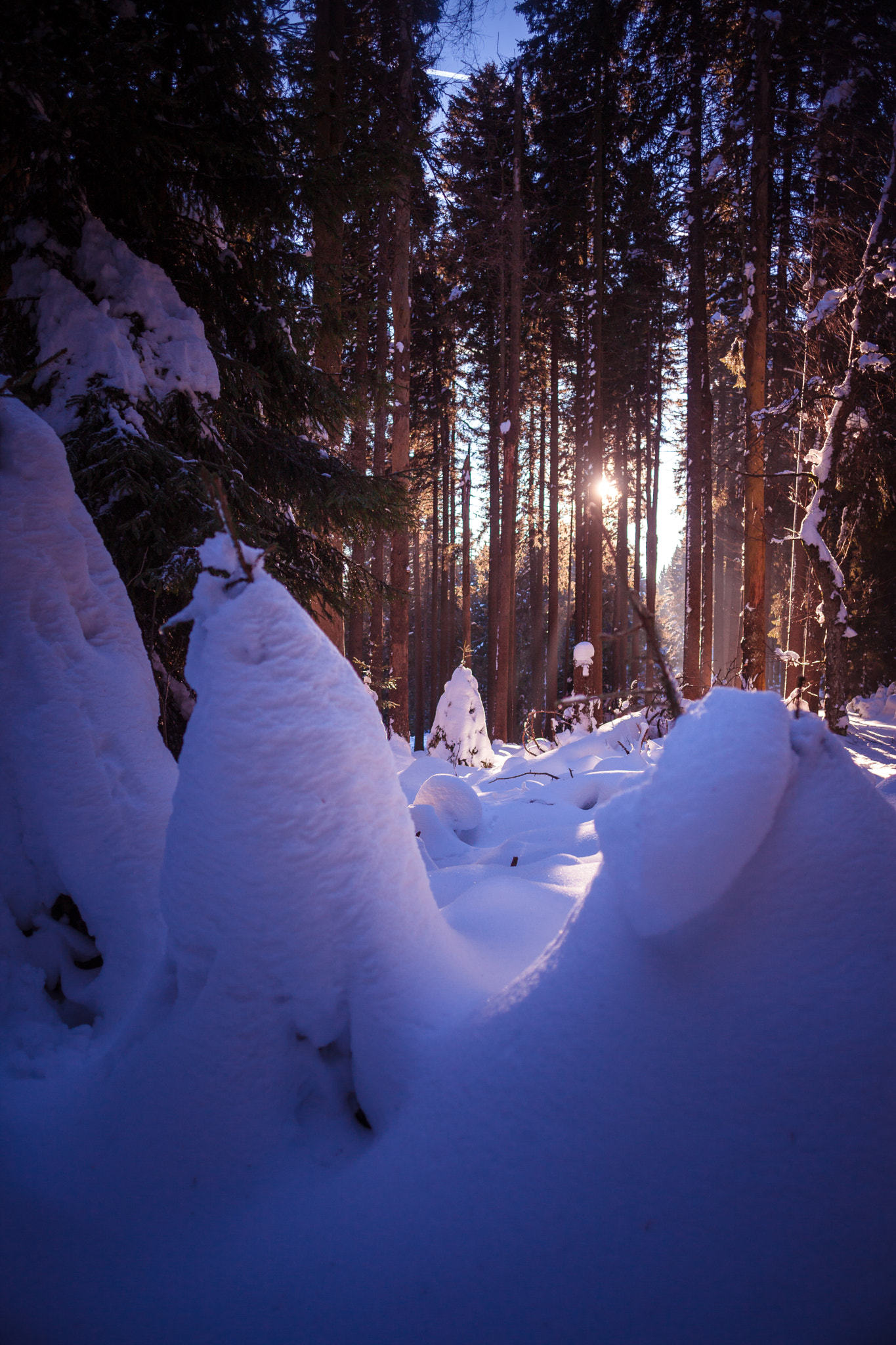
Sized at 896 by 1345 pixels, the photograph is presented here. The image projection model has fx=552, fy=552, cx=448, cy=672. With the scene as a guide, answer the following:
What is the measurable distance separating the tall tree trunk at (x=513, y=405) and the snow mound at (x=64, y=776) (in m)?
10.3

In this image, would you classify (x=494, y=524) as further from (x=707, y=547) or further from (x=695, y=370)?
(x=695, y=370)

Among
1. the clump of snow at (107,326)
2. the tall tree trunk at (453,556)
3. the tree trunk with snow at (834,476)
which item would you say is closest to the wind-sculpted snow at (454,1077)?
the clump of snow at (107,326)

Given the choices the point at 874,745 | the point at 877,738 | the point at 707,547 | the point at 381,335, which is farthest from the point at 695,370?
the point at 874,745

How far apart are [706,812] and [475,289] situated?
17260 millimetres

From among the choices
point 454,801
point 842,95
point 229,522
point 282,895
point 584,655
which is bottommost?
point 454,801

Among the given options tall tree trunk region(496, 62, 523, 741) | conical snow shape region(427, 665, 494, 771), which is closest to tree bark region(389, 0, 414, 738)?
conical snow shape region(427, 665, 494, 771)

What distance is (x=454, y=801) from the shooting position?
166 inches

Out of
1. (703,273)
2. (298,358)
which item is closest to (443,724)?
(298,358)

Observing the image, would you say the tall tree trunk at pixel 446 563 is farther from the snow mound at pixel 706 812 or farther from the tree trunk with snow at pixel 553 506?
the snow mound at pixel 706 812

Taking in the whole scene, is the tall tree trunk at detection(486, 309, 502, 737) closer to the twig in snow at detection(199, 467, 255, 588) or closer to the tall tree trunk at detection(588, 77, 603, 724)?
the tall tree trunk at detection(588, 77, 603, 724)

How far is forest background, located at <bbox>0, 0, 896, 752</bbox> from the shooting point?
3.35 meters

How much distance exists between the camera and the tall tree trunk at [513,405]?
38.8ft

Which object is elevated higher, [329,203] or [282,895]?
[329,203]

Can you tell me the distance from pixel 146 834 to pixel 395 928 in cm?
124
